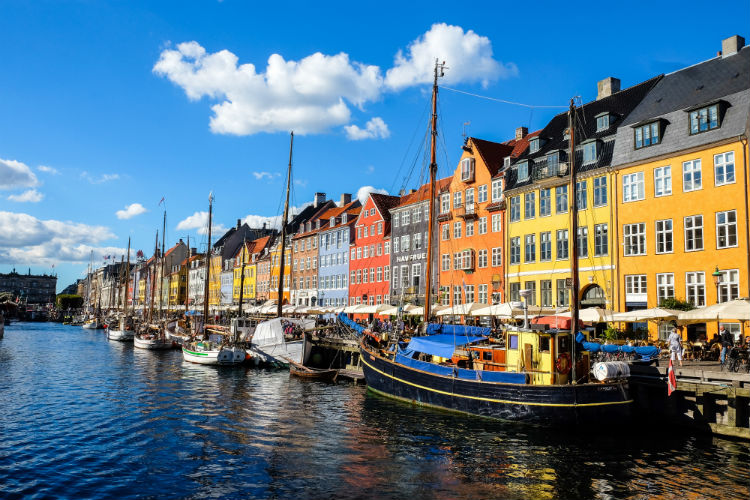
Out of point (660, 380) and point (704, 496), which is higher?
point (660, 380)

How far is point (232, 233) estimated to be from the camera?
120875 millimetres

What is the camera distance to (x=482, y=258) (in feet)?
167

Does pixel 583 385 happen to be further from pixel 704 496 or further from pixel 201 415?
pixel 201 415

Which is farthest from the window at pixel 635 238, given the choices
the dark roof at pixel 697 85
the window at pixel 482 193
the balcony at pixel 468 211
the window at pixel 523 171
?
the balcony at pixel 468 211

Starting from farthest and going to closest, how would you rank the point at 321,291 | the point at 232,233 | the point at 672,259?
the point at 232,233 → the point at 321,291 → the point at 672,259

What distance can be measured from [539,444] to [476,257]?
31249 mm

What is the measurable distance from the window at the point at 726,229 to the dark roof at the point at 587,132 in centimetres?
889

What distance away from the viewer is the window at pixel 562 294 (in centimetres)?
4151

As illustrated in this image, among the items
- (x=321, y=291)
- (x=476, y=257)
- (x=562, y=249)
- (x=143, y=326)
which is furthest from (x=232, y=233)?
(x=562, y=249)

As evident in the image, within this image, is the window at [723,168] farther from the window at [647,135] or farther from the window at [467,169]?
the window at [467,169]

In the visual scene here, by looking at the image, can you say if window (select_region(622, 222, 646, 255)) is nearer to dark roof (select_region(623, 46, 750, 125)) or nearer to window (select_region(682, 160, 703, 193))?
window (select_region(682, 160, 703, 193))

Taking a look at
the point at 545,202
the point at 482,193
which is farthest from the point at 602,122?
the point at 482,193

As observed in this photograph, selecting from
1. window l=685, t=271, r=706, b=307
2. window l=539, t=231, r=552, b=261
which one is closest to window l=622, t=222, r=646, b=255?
window l=685, t=271, r=706, b=307

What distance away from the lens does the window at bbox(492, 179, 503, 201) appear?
164ft
